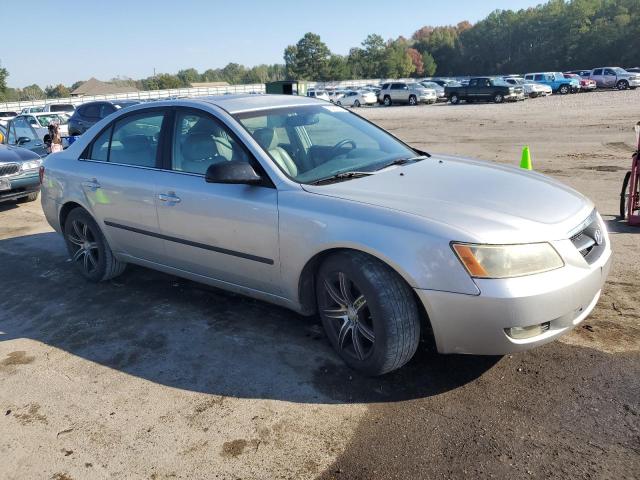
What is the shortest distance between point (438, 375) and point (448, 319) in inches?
23.0

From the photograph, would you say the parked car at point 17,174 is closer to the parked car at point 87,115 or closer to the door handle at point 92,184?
the door handle at point 92,184

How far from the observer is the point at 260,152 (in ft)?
12.2

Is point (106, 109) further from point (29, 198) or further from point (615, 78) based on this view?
point (615, 78)

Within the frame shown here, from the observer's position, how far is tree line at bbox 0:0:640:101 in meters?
79.4

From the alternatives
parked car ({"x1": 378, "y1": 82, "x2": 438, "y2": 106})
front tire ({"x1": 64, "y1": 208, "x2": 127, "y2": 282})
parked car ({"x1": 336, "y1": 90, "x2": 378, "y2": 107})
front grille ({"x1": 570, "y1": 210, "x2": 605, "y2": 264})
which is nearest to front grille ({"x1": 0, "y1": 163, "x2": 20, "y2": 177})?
front tire ({"x1": 64, "y1": 208, "x2": 127, "y2": 282})

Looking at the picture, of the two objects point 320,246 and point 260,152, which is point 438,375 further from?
point 260,152

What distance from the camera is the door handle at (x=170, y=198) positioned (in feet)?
13.4

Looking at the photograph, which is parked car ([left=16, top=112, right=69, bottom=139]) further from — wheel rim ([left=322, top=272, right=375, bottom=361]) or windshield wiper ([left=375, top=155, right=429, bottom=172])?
wheel rim ([left=322, top=272, right=375, bottom=361])

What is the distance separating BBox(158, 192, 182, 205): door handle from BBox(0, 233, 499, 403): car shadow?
3.09 feet

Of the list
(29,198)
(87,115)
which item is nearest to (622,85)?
(87,115)

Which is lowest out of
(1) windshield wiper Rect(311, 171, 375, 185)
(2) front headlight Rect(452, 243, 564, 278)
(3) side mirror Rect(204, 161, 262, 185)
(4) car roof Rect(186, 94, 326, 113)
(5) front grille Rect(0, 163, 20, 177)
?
(5) front grille Rect(0, 163, 20, 177)

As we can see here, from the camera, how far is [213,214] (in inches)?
151

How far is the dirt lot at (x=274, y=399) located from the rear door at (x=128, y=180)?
566 mm

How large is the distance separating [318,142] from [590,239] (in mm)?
1984
